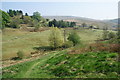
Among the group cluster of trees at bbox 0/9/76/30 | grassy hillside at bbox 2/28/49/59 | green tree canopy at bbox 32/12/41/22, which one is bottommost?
grassy hillside at bbox 2/28/49/59

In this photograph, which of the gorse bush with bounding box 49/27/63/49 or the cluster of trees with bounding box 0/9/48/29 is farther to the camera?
the cluster of trees with bounding box 0/9/48/29

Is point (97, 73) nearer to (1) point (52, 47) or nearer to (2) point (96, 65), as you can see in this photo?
(2) point (96, 65)

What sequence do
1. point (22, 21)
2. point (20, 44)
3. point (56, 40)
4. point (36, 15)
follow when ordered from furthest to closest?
point (36, 15), point (22, 21), point (20, 44), point (56, 40)

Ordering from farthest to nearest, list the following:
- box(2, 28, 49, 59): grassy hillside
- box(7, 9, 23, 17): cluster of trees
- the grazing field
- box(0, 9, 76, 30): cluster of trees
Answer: box(7, 9, 23, 17): cluster of trees
box(0, 9, 76, 30): cluster of trees
the grazing field
box(2, 28, 49, 59): grassy hillside

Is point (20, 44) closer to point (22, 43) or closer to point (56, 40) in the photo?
point (22, 43)

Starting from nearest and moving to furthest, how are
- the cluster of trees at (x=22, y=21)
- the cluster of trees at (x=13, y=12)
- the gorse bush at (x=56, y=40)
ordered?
the gorse bush at (x=56, y=40), the cluster of trees at (x=22, y=21), the cluster of trees at (x=13, y=12)

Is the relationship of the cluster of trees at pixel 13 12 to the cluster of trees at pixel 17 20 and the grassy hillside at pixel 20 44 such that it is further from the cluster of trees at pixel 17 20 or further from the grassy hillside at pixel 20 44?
the grassy hillside at pixel 20 44

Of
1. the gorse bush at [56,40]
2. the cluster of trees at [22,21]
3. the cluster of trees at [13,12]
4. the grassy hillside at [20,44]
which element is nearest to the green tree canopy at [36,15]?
the cluster of trees at [22,21]

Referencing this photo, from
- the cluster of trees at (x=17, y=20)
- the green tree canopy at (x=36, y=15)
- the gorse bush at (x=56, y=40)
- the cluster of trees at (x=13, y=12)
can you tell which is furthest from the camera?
the green tree canopy at (x=36, y=15)

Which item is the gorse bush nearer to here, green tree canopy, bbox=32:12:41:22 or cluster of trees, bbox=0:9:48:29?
cluster of trees, bbox=0:9:48:29

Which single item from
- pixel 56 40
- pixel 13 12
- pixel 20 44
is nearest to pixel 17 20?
pixel 13 12

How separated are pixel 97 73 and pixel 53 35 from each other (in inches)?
2085

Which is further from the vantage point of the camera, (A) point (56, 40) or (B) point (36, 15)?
(B) point (36, 15)

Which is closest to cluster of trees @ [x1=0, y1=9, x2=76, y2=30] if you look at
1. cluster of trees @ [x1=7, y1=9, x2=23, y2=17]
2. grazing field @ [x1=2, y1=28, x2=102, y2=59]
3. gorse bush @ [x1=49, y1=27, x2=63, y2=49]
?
cluster of trees @ [x1=7, y1=9, x2=23, y2=17]
